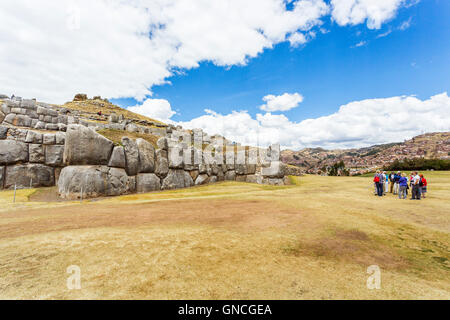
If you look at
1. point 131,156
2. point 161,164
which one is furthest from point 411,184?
point 131,156

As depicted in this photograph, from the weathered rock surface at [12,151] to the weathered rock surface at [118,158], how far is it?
8682 mm

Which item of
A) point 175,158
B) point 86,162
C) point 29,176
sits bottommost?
point 29,176

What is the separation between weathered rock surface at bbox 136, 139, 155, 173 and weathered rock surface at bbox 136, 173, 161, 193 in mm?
577

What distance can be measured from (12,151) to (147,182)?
42.0 feet

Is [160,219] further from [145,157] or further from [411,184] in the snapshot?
[411,184]

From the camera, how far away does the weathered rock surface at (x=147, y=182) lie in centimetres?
2173

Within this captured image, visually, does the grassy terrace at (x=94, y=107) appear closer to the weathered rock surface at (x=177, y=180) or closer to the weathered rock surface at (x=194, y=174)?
the weathered rock surface at (x=194, y=174)

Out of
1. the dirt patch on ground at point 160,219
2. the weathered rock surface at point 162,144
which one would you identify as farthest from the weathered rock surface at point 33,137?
the dirt patch on ground at point 160,219

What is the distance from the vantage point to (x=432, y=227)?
8.09 meters

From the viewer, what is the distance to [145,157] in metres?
22.6

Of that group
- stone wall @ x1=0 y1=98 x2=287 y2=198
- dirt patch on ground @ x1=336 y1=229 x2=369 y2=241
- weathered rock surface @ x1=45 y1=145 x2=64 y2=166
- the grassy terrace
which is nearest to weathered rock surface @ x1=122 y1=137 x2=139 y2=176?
stone wall @ x1=0 y1=98 x2=287 y2=198
